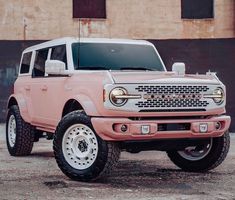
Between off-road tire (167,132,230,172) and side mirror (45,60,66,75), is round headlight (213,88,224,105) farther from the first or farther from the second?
side mirror (45,60,66,75)

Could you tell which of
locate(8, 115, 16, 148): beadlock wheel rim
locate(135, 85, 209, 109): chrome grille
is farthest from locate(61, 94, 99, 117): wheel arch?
locate(8, 115, 16, 148): beadlock wheel rim

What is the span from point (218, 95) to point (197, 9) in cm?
1270

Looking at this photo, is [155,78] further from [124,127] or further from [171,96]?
[124,127]

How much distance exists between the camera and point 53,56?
9109 mm

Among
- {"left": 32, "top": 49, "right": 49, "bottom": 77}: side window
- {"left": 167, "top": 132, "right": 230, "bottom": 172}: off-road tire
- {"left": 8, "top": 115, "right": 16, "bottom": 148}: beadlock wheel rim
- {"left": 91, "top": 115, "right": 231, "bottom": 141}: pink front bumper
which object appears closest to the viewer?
{"left": 91, "top": 115, "right": 231, "bottom": 141}: pink front bumper

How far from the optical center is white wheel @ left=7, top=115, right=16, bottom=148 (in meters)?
10.4

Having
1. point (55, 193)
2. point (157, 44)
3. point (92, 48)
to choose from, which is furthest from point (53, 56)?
point (157, 44)

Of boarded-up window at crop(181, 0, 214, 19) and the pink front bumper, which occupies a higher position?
boarded-up window at crop(181, 0, 214, 19)

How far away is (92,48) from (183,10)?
1163 cm

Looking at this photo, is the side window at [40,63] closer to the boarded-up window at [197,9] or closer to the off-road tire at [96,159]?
the off-road tire at [96,159]

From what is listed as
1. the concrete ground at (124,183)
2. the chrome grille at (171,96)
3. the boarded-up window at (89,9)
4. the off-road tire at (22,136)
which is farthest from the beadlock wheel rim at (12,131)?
the boarded-up window at (89,9)

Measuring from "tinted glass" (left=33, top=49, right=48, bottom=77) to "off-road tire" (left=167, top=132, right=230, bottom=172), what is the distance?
272 centimetres

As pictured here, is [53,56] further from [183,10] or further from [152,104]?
Answer: [183,10]

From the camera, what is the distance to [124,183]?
7.26 m
